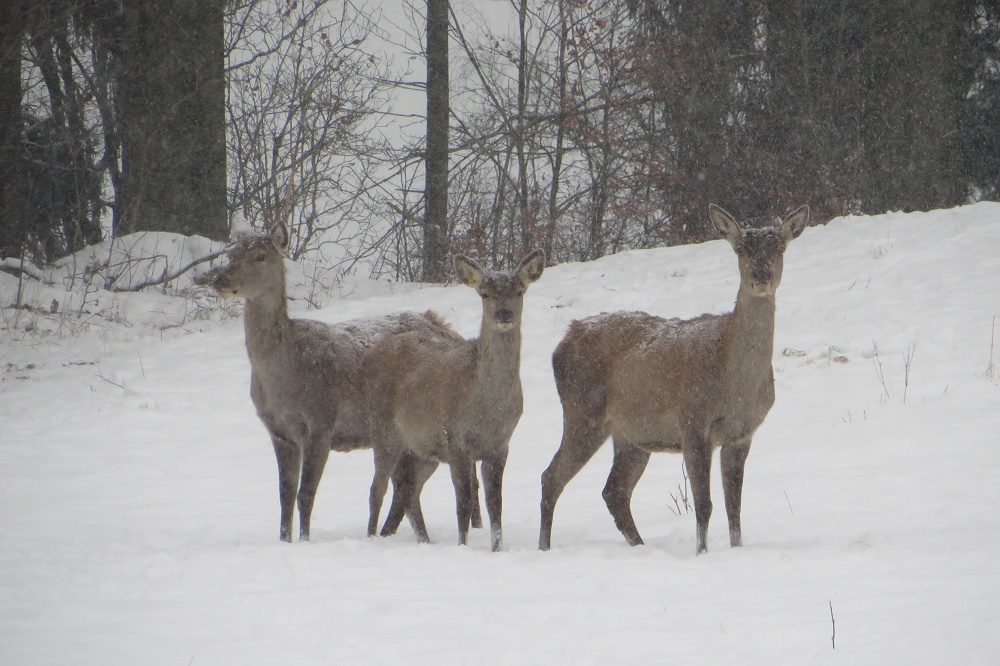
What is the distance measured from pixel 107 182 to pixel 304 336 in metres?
12.2

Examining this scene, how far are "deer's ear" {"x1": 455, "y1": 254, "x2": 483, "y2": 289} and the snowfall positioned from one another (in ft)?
5.95

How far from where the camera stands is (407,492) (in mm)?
7504

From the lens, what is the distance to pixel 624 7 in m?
19.5

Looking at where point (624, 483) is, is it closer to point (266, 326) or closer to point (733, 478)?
point (733, 478)

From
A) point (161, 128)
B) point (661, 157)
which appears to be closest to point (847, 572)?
point (161, 128)

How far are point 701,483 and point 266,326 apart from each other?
3341mm

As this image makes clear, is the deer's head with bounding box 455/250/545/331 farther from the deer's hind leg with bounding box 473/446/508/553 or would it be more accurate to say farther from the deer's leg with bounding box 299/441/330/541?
the deer's leg with bounding box 299/441/330/541

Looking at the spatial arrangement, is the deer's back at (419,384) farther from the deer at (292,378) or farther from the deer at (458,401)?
the deer at (292,378)

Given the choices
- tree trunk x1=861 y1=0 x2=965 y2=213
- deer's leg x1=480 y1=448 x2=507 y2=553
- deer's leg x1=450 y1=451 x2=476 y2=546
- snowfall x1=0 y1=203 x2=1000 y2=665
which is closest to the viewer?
snowfall x1=0 y1=203 x2=1000 y2=665

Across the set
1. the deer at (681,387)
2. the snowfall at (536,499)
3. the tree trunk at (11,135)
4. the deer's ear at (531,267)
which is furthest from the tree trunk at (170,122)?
the deer at (681,387)

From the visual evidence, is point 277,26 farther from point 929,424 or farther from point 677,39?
point 929,424

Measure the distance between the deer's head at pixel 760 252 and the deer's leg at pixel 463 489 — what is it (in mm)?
2166

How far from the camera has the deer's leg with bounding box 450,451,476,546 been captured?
22.3 feet

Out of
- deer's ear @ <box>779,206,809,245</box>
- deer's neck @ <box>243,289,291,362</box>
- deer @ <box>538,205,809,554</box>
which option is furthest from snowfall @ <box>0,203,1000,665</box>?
deer's ear @ <box>779,206,809,245</box>
